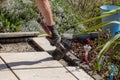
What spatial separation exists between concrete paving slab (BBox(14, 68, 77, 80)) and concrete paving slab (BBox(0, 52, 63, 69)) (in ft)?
0.47

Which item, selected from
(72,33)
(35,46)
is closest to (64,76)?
(35,46)

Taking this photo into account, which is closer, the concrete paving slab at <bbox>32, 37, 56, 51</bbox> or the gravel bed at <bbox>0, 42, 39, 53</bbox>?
the gravel bed at <bbox>0, 42, 39, 53</bbox>

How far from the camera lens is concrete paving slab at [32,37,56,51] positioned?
564cm

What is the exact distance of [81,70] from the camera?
4996 millimetres

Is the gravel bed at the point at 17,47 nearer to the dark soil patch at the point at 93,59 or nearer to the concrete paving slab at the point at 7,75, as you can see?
the dark soil patch at the point at 93,59

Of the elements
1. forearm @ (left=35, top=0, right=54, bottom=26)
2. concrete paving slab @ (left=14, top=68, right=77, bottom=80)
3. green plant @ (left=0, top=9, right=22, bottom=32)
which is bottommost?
concrete paving slab @ (left=14, top=68, right=77, bottom=80)

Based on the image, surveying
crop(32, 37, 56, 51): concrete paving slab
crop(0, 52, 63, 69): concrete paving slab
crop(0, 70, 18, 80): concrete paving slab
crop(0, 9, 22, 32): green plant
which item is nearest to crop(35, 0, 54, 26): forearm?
crop(0, 52, 63, 69): concrete paving slab

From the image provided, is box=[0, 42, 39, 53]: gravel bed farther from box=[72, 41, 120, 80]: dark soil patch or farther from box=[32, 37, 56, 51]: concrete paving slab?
box=[72, 41, 120, 80]: dark soil patch

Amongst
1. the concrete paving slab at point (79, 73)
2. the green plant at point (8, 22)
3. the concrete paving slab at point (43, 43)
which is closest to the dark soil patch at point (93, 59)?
the concrete paving slab at point (79, 73)

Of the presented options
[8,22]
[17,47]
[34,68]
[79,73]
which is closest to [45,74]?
[34,68]

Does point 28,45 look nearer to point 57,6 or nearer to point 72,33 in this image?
point 72,33

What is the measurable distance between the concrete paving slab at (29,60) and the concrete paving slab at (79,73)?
0.65 feet

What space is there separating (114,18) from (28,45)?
5.34 ft

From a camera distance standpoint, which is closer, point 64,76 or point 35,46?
point 64,76
